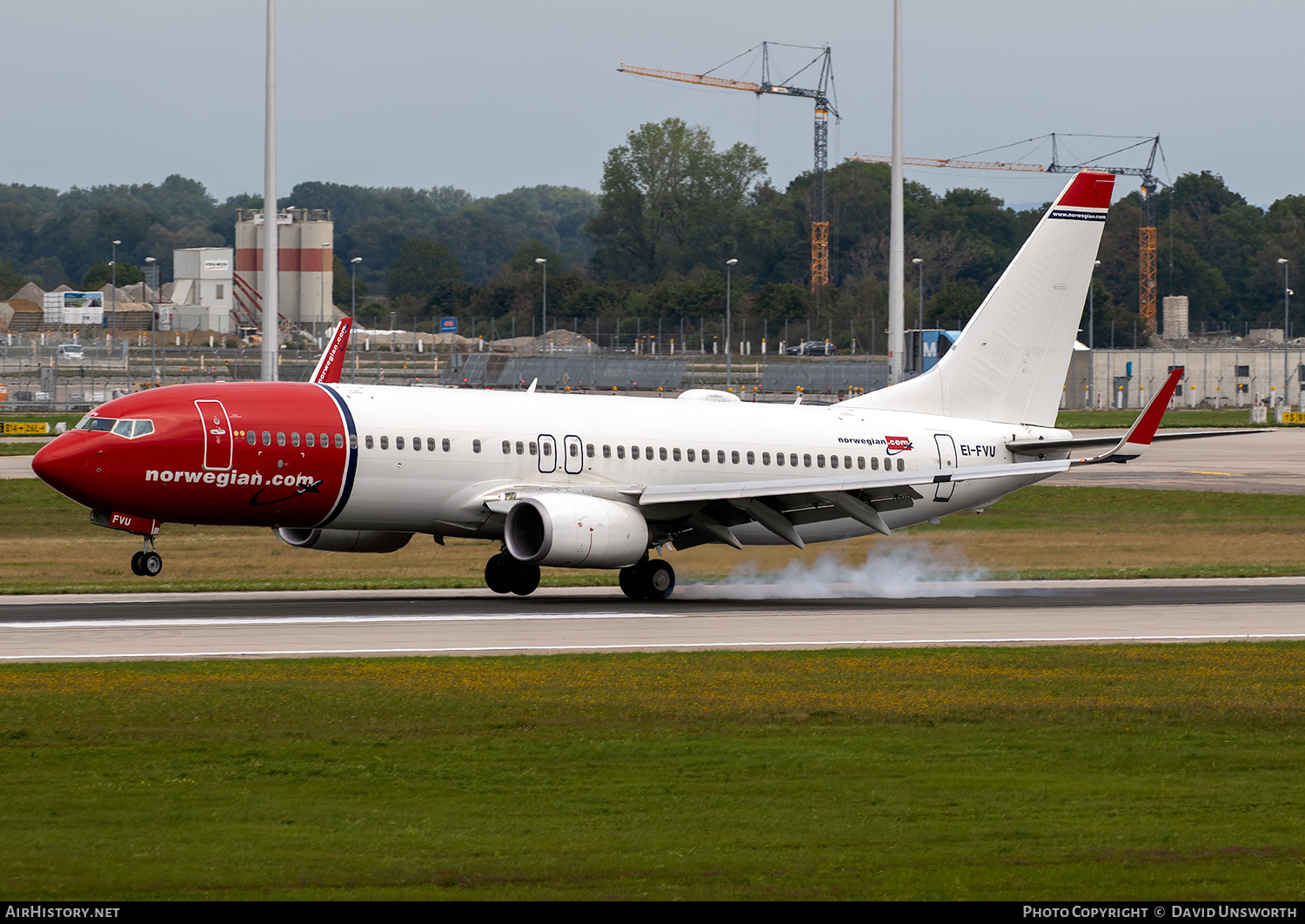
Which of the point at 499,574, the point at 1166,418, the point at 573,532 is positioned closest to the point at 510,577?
the point at 499,574

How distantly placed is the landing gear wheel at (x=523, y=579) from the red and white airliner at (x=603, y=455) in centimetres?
4

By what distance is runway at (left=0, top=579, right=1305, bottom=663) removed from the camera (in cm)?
2686

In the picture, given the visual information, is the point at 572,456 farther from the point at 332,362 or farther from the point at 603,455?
the point at 332,362

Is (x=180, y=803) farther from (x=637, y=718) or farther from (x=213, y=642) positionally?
(x=213, y=642)

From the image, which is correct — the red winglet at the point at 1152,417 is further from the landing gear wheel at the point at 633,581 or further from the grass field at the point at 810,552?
the landing gear wheel at the point at 633,581

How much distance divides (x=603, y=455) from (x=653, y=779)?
63.7 feet

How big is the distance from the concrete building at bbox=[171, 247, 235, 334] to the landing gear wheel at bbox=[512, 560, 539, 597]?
155251 mm

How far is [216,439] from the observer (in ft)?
104

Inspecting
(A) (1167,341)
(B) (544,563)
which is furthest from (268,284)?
(A) (1167,341)

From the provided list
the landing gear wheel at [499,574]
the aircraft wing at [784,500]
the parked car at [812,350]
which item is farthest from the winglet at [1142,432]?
the parked car at [812,350]

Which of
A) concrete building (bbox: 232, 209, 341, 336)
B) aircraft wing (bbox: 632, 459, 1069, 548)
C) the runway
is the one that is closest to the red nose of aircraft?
the runway

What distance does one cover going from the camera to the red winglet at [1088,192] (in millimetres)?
41000

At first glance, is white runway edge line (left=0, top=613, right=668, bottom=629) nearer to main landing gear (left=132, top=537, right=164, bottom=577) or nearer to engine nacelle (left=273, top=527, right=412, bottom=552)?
main landing gear (left=132, top=537, right=164, bottom=577)

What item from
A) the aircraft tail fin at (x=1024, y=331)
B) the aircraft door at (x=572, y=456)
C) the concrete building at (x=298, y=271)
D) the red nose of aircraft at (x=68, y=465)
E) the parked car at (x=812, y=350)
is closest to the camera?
the red nose of aircraft at (x=68, y=465)
